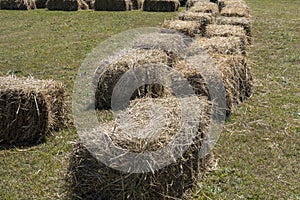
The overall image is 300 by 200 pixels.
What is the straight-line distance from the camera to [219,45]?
29.0 feet

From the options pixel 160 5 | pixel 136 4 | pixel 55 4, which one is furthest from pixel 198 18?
pixel 55 4

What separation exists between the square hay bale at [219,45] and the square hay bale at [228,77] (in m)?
0.50

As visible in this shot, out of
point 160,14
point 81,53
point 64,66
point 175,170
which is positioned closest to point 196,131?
point 175,170

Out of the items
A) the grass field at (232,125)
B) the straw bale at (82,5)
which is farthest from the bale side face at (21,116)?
the straw bale at (82,5)

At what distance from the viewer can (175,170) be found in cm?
476

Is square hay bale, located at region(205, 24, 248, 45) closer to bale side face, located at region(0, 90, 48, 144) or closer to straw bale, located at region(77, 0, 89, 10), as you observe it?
bale side face, located at region(0, 90, 48, 144)

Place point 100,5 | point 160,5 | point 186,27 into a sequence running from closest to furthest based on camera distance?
point 186,27 → point 160,5 → point 100,5

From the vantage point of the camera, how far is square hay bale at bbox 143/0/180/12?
20172 mm

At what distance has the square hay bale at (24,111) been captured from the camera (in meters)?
6.22

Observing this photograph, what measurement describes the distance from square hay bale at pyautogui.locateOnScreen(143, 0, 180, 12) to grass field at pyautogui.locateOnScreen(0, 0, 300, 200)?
4410 millimetres

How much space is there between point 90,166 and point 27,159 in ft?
5.38

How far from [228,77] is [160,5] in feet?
43.4

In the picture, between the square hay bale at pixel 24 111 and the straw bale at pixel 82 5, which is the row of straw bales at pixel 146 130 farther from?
the straw bale at pixel 82 5

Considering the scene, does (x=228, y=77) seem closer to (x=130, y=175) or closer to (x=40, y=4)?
(x=130, y=175)
